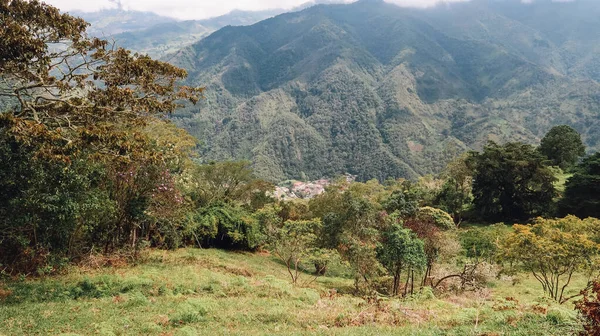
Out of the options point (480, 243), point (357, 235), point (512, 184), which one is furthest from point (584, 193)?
point (357, 235)

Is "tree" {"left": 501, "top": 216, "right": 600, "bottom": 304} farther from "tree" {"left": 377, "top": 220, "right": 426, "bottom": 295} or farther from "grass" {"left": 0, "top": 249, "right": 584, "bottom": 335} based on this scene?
"tree" {"left": 377, "top": 220, "right": 426, "bottom": 295}

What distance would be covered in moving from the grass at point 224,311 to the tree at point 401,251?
2.80 meters

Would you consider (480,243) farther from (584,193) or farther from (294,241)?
(584,193)

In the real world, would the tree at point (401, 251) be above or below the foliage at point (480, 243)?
above

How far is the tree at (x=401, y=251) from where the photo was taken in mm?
17312

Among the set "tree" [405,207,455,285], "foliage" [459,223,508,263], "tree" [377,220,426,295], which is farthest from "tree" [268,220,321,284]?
"foliage" [459,223,508,263]

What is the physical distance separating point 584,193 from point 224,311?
41.0m

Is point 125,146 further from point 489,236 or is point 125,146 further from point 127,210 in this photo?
point 489,236

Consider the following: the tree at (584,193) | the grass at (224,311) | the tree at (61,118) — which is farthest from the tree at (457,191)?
the tree at (61,118)

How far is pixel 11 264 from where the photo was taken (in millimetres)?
13383

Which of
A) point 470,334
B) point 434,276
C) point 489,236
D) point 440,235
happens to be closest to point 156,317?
point 470,334

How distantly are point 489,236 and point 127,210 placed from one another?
74.6ft

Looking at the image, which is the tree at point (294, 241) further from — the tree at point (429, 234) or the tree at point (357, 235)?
the tree at point (429, 234)

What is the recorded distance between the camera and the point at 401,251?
1748 centimetres
